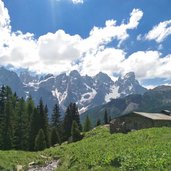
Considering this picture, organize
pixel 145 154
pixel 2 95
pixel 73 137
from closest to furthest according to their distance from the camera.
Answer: pixel 145 154 → pixel 73 137 → pixel 2 95

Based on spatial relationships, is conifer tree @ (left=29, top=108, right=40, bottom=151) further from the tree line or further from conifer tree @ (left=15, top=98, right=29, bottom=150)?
conifer tree @ (left=15, top=98, right=29, bottom=150)

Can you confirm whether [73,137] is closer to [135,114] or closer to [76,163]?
[135,114]

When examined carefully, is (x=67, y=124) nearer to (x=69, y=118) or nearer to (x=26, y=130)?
(x=69, y=118)

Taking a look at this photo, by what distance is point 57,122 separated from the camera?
126 metres

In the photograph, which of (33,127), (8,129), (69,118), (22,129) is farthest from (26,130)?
(69,118)

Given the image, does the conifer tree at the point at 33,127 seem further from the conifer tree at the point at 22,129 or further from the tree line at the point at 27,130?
the conifer tree at the point at 22,129

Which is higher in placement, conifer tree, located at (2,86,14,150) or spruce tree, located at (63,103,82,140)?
spruce tree, located at (63,103,82,140)

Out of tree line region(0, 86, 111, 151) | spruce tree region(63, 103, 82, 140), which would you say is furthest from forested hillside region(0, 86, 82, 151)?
spruce tree region(63, 103, 82, 140)

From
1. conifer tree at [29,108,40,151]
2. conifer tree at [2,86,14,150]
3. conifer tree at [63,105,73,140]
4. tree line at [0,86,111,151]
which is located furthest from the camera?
conifer tree at [63,105,73,140]

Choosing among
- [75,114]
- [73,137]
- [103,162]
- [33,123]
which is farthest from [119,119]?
[103,162]

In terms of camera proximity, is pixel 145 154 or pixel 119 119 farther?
pixel 119 119

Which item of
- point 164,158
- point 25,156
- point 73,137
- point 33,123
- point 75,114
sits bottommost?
point 164,158

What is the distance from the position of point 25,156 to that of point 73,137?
113 feet

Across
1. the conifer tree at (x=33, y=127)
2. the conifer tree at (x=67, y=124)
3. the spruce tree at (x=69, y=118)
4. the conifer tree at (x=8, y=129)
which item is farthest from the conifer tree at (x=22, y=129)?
the spruce tree at (x=69, y=118)
